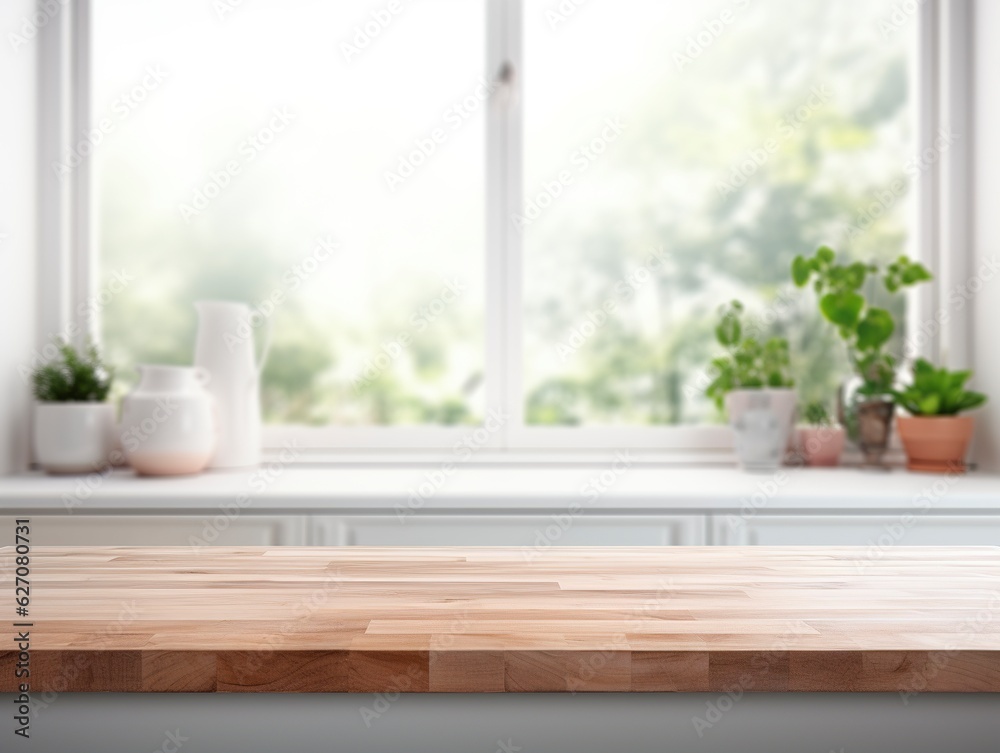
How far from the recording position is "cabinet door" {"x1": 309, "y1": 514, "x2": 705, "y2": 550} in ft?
5.09

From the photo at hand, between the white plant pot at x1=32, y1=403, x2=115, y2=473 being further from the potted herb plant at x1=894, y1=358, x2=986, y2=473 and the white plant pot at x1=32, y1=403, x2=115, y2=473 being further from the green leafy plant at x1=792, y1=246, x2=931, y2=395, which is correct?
the potted herb plant at x1=894, y1=358, x2=986, y2=473

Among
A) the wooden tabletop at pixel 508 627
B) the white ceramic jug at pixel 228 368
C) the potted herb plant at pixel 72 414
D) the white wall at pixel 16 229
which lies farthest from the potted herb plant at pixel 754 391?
the white wall at pixel 16 229

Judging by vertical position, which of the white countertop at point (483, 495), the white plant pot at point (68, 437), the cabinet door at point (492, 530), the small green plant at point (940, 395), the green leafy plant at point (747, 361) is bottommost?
the cabinet door at point (492, 530)

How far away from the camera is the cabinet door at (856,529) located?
1553mm

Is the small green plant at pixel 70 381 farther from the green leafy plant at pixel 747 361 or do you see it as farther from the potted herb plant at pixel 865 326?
the potted herb plant at pixel 865 326

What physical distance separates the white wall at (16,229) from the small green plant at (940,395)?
7.89 ft

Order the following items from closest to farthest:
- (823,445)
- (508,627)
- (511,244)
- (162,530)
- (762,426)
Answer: (508,627) < (162,530) < (762,426) < (823,445) < (511,244)

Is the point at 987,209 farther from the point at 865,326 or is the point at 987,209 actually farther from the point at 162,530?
the point at 162,530

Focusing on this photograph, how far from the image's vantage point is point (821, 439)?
81.0 inches

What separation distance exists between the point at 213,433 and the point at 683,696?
5.14ft

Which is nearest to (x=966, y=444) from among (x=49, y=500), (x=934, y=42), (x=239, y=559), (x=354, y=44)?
(x=934, y=42)

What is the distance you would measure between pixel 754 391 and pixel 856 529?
1.56 feet

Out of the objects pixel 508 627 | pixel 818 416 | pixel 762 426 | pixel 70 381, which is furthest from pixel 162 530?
pixel 818 416

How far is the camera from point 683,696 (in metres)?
0.55
